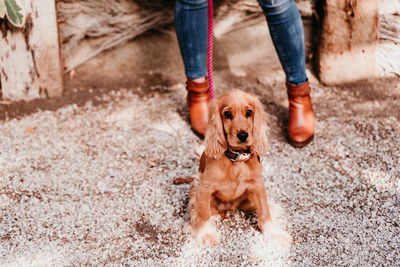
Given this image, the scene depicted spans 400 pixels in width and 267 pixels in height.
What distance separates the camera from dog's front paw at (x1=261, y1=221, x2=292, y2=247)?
210 cm

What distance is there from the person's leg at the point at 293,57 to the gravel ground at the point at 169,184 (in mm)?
131

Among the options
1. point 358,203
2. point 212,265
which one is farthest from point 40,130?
Result: point 358,203

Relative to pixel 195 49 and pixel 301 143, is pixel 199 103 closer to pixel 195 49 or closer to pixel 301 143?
pixel 195 49

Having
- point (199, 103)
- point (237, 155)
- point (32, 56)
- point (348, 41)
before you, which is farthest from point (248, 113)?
point (32, 56)

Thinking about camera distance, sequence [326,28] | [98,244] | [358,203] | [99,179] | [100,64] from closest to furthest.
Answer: [98,244]
[358,203]
[99,179]
[326,28]
[100,64]

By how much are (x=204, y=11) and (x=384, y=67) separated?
5.06 ft

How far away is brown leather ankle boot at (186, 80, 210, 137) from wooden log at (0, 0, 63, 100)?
1152 mm

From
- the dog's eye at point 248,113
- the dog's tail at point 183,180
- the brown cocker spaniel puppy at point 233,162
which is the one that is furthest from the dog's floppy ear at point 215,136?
the dog's tail at point 183,180

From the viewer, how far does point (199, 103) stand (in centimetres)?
300

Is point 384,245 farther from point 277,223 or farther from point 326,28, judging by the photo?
point 326,28

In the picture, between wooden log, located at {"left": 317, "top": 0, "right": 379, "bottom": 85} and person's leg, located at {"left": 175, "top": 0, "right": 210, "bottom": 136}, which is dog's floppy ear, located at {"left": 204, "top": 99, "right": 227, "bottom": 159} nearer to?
person's leg, located at {"left": 175, "top": 0, "right": 210, "bottom": 136}

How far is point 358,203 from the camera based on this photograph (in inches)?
92.6

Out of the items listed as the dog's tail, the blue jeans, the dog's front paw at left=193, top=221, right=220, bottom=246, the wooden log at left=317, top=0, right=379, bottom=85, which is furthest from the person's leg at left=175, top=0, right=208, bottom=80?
the dog's front paw at left=193, top=221, right=220, bottom=246

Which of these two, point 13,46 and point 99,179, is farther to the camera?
point 13,46
